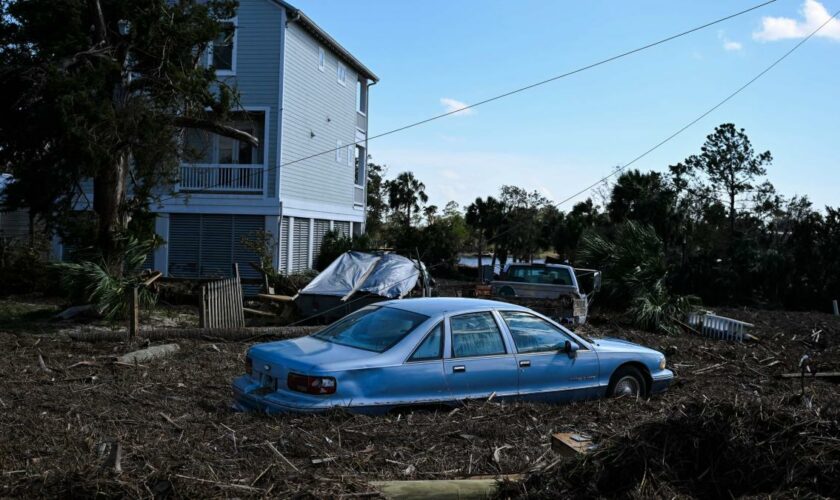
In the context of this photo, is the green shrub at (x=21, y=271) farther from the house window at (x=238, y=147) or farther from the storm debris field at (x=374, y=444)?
the storm debris field at (x=374, y=444)

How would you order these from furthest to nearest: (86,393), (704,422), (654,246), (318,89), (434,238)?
(434,238), (318,89), (654,246), (86,393), (704,422)

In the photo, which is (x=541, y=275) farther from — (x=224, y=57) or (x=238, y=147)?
(x=224, y=57)

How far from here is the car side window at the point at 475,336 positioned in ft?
24.5

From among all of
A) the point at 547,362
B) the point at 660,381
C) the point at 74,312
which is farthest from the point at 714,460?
the point at 74,312

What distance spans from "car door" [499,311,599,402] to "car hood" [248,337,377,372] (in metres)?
1.61

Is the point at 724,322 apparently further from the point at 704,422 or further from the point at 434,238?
the point at 434,238

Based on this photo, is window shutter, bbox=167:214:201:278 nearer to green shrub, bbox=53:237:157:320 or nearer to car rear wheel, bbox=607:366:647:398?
green shrub, bbox=53:237:157:320

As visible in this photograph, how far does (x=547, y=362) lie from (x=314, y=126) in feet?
63.3

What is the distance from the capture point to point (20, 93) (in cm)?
1529

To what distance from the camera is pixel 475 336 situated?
761 centimetres

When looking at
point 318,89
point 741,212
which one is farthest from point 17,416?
point 741,212

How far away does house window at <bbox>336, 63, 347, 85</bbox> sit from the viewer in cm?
2798

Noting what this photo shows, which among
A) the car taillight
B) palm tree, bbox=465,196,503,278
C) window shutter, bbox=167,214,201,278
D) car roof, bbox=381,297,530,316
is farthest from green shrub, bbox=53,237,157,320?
palm tree, bbox=465,196,503,278

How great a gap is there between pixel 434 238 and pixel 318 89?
10524mm
